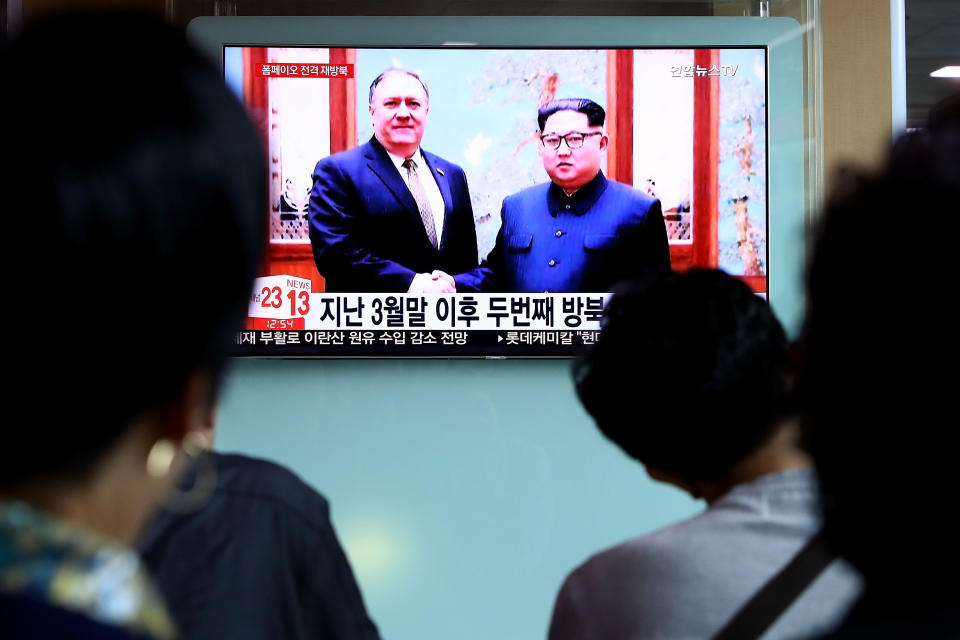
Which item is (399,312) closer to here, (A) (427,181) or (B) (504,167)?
(A) (427,181)

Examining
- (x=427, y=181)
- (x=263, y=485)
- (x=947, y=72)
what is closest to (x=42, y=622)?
(x=263, y=485)

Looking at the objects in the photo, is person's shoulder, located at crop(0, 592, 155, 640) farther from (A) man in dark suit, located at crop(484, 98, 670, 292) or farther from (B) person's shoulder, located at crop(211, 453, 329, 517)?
Answer: (A) man in dark suit, located at crop(484, 98, 670, 292)

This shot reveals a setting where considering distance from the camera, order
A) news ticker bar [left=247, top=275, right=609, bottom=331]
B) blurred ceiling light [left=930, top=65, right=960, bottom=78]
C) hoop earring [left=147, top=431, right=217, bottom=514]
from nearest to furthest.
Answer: hoop earring [left=147, top=431, right=217, bottom=514], news ticker bar [left=247, top=275, right=609, bottom=331], blurred ceiling light [left=930, top=65, right=960, bottom=78]

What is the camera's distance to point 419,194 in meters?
2.59

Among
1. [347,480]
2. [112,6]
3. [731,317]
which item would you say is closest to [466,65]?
[347,480]

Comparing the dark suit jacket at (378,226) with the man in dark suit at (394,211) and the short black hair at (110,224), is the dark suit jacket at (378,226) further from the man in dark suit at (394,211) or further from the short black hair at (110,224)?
the short black hair at (110,224)

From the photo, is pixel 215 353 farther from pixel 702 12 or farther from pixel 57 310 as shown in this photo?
pixel 702 12

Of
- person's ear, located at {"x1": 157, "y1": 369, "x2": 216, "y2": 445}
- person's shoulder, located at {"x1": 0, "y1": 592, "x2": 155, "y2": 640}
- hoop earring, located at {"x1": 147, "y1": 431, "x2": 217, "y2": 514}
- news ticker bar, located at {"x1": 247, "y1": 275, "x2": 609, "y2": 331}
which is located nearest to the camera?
person's shoulder, located at {"x1": 0, "y1": 592, "x2": 155, "y2": 640}

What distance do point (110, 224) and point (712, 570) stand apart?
0.81 metres

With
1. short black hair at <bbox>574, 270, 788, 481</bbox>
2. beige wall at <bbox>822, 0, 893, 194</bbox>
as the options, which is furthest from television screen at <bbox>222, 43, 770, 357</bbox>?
short black hair at <bbox>574, 270, 788, 481</bbox>

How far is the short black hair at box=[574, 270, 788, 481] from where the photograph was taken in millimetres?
1156

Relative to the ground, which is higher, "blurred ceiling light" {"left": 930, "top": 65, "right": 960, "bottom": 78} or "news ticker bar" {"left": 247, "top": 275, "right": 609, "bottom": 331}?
"blurred ceiling light" {"left": 930, "top": 65, "right": 960, "bottom": 78}

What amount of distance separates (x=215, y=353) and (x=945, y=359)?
41cm

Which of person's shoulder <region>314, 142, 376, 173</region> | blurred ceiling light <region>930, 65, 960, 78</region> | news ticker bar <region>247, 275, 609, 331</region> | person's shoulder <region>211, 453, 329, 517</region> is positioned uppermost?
blurred ceiling light <region>930, 65, 960, 78</region>
